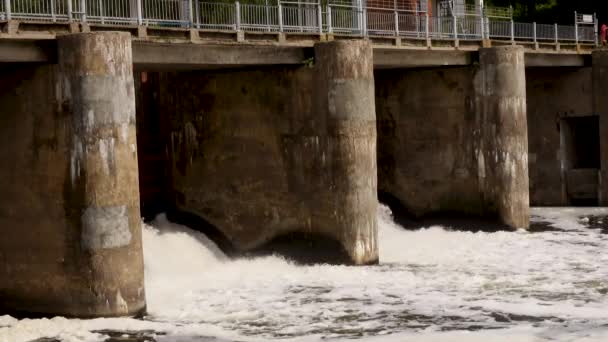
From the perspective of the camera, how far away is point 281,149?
27125mm

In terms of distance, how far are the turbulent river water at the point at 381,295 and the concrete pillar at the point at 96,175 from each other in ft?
2.05

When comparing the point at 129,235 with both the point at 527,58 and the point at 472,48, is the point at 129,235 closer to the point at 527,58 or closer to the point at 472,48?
the point at 472,48

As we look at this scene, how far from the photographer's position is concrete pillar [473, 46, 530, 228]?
32.5m

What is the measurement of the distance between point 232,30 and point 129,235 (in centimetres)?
670

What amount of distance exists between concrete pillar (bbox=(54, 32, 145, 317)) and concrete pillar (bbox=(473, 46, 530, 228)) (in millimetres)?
15068

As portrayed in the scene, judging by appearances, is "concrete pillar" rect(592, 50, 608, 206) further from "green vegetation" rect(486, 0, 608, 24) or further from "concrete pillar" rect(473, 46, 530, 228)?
"green vegetation" rect(486, 0, 608, 24)

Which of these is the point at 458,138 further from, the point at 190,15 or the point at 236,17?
the point at 190,15

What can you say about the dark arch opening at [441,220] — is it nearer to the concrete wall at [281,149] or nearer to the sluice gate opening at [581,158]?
the concrete wall at [281,149]

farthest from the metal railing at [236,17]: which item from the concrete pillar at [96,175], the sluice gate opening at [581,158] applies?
the sluice gate opening at [581,158]

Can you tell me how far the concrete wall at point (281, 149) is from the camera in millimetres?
26203

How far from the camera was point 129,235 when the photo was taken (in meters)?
20.5

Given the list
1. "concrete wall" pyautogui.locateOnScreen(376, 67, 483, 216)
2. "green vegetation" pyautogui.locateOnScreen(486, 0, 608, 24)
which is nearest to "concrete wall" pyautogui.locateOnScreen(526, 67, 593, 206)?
"concrete wall" pyautogui.locateOnScreen(376, 67, 483, 216)

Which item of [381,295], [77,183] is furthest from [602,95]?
[77,183]

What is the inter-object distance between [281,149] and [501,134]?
8.45 meters
